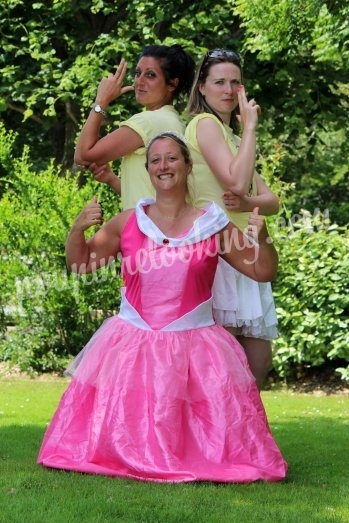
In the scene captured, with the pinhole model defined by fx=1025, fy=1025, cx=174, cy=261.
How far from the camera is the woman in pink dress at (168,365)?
4957 mm

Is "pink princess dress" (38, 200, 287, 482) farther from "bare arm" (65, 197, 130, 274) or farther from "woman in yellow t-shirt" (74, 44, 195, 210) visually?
"woman in yellow t-shirt" (74, 44, 195, 210)

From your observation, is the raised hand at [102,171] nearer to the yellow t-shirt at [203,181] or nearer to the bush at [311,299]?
the yellow t-shirt at [203,181]

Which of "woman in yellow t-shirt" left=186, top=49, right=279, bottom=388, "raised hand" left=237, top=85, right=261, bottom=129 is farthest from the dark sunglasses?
"raised hand" left=237, top=85, right=261, bottom=129

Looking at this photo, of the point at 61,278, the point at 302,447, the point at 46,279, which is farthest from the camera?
the point at 46,279

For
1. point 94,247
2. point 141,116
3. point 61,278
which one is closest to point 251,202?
Result: point 141,116

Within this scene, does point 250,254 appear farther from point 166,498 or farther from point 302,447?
point 302,447

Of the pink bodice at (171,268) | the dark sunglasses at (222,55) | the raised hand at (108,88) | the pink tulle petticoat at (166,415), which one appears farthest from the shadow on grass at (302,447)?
the dark sunglasses at (222,55)

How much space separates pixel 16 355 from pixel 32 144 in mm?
8846

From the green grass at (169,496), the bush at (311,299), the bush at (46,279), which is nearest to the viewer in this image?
the green grass at (169,496)

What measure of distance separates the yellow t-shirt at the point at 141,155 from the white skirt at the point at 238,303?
1.87ft

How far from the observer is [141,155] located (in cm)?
532

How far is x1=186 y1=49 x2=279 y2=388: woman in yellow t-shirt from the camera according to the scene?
5.12 meters

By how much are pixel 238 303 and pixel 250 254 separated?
37 cm

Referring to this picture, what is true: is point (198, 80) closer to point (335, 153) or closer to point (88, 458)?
point (88, 458)
